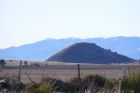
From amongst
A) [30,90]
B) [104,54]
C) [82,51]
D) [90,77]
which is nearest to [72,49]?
[82,51]

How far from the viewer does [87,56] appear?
15638cm

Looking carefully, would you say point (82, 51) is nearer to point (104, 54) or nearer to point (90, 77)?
point (104, 54)

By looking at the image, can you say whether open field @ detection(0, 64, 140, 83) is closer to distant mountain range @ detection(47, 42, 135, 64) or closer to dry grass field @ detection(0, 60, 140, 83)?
dry grass field @ detection(0, 60, 140, 83)

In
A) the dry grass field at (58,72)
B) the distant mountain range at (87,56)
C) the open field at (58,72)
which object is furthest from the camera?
the distant mountain range at (87,56)

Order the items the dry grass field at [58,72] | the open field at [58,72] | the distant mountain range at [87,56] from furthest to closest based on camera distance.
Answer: the distant mountain range at [87,56], the open field at [58,72], the dry grass field at [58,72]

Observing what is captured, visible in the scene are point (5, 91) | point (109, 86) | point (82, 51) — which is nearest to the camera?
point (5, 91)

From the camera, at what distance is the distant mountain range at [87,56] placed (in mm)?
151375

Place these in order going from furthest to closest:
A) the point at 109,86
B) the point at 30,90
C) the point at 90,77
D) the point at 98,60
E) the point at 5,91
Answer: the point at 98,60 < the point at 90,77 < the point at 109,86 < the point at 5,91 < the point at 30,90

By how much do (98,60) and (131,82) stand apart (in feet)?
415

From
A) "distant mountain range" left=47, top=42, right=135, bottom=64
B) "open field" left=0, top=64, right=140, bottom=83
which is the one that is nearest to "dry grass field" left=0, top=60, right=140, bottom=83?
"open field" left=0, top=64, right=140, bottom=83

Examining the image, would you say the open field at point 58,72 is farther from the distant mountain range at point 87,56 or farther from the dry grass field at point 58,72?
the distant mountain range at point 87,56

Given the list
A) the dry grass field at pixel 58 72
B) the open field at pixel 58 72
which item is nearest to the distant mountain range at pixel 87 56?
the dry grass field at pixel 58 72

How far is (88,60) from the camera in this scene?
15275 centimetres

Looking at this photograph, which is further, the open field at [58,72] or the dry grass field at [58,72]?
the open field at [58,72]
